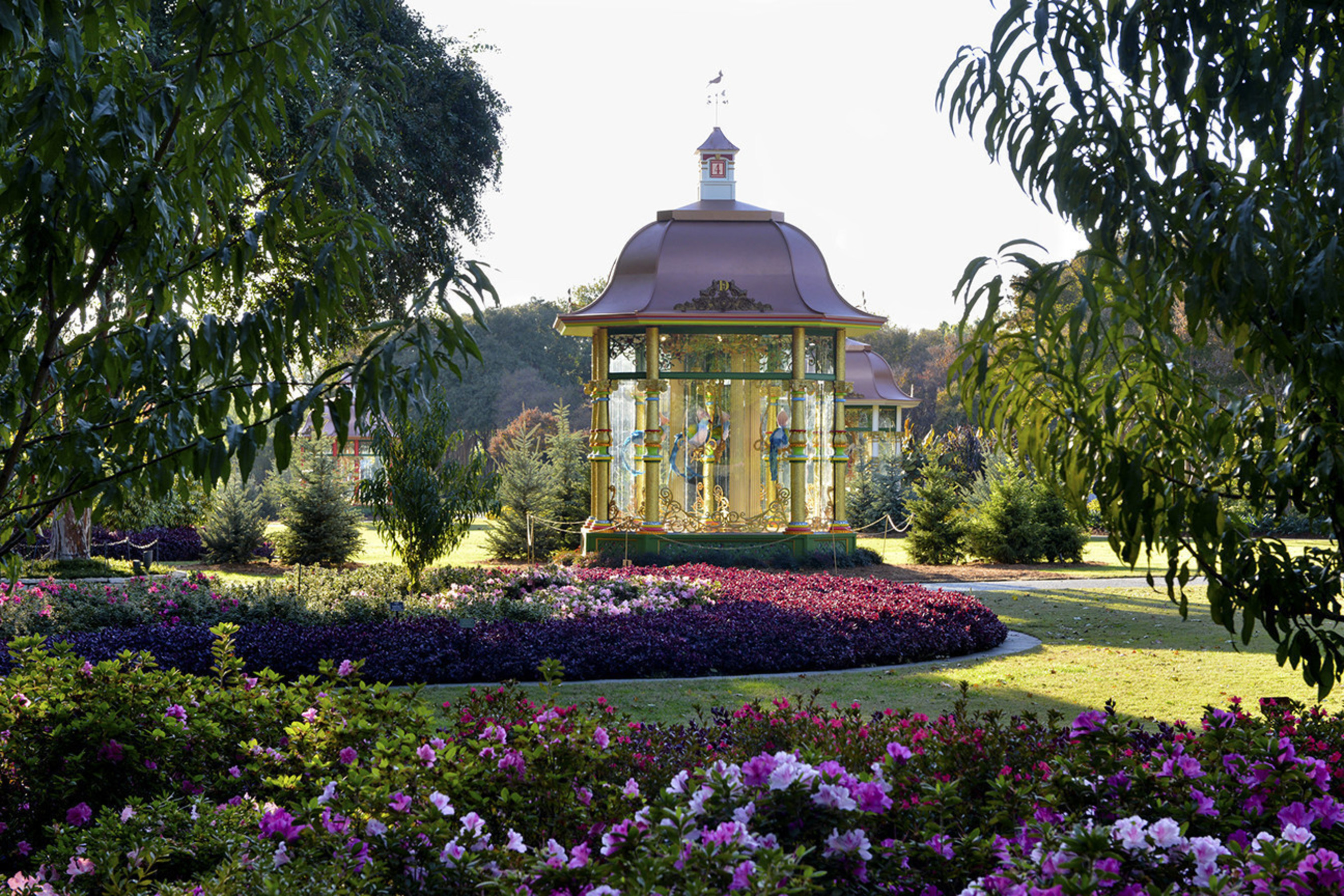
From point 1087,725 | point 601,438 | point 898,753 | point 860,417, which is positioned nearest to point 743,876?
point 898,753

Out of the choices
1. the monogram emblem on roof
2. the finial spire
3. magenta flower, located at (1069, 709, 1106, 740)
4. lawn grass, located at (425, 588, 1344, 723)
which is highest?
the finial spire

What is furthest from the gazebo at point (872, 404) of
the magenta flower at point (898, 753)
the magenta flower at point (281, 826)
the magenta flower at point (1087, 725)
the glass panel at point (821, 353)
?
the magenta flower at point (281, 826)

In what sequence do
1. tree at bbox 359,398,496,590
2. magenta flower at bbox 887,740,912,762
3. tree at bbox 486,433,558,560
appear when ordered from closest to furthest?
magenta flower at bbox 887,740,912,762
tree at bbox 359,398,496,590
tree at bbox 486,433,558,560

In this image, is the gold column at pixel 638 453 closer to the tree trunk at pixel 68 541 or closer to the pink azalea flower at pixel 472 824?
the tree trunk at pixel 68 541


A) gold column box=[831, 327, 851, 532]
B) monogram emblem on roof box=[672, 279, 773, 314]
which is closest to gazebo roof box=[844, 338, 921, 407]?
gold column box=[831, 327, 851, 532]

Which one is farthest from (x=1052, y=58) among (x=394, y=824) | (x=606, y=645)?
(x=606, y=645)

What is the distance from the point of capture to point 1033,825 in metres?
2.77

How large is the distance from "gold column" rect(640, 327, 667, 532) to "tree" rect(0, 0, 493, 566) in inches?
555

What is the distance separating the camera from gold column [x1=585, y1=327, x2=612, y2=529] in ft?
59.8

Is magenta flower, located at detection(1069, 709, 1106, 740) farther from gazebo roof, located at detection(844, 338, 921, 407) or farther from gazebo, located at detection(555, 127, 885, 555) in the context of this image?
gazebo roof, located at detection(844, 338, 921, 407)

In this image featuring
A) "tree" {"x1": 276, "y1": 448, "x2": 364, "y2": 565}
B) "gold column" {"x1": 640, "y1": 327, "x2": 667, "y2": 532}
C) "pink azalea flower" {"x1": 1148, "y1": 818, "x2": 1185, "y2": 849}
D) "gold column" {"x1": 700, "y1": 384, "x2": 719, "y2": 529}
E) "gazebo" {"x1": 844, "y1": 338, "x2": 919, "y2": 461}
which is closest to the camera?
"pink azalea flower" {"x1": 1148, "y1": 818, "x2": 1185, "y2": 849}

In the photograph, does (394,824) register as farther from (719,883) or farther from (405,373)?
(405,373)

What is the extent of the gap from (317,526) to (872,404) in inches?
840

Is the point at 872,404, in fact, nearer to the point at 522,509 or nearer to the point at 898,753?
the point at 522,509
